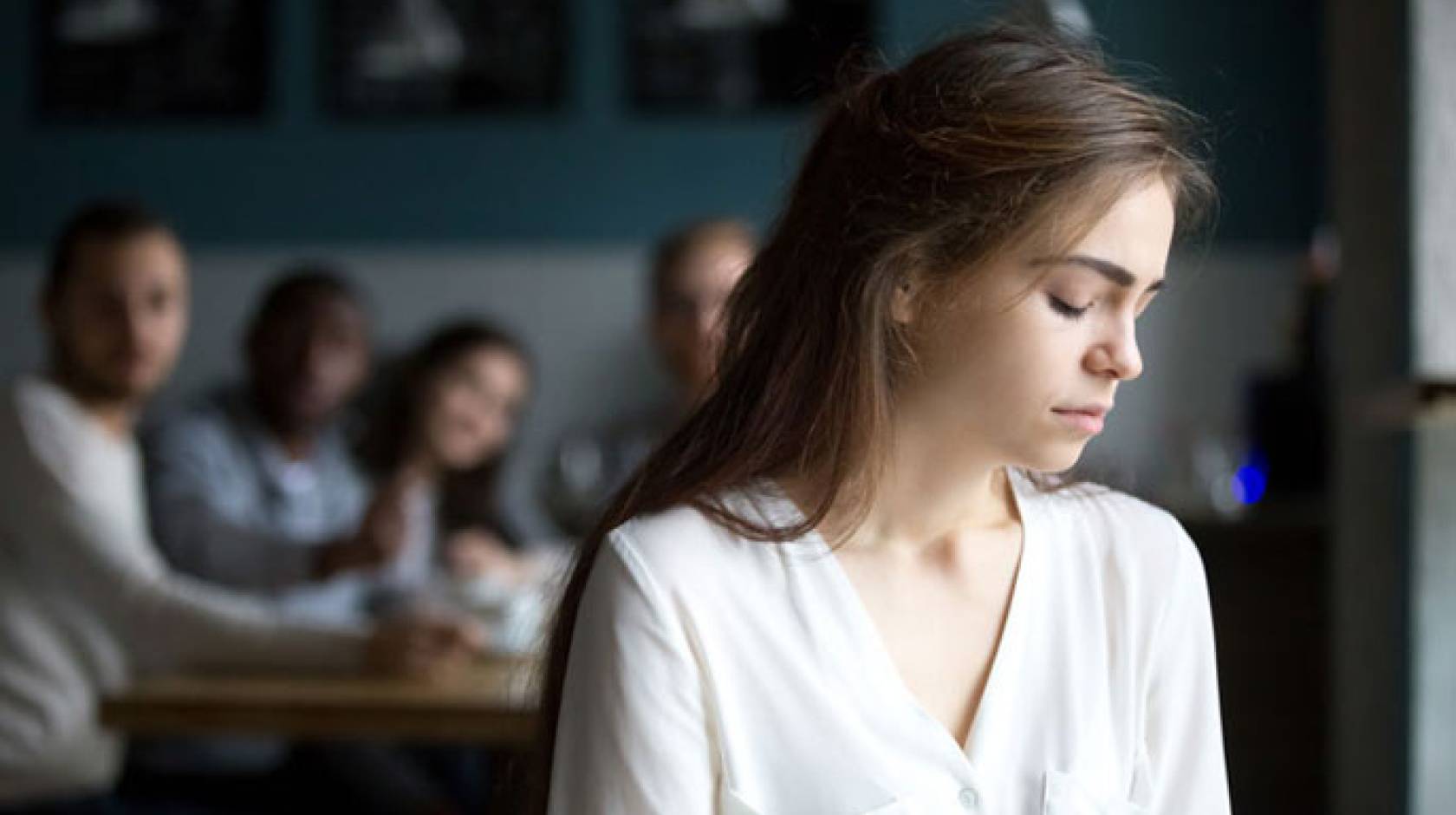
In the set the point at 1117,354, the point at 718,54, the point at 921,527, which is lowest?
the point at 921,527

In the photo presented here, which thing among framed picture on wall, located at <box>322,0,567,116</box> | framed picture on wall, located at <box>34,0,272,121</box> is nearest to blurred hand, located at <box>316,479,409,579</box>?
framed picture on wall, located at <box>322,0,567,116</box>

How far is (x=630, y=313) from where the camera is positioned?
15.8 ft

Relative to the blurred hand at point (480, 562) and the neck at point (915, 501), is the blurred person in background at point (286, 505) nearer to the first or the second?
the blurred hand at point (480, 562)

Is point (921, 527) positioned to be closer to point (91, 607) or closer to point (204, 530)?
point (91, 607)

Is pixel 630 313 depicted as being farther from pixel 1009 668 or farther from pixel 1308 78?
pixel 1009 668

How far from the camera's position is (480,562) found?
10.2ft

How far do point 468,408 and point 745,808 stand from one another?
2654mm

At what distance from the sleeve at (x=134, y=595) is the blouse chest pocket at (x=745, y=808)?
1376 millimetres

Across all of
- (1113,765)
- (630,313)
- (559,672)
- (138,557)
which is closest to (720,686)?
(559,672)

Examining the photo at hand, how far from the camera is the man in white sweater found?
2414 millimetres

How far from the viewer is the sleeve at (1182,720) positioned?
3.75ft

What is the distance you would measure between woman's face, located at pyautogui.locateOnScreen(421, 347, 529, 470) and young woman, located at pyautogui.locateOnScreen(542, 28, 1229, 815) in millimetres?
2521

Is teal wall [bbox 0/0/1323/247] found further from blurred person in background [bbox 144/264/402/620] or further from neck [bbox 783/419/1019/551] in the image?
neck [bbox 783/419/1019/551]

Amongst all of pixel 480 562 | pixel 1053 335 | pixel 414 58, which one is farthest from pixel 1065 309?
pixel 414 58
